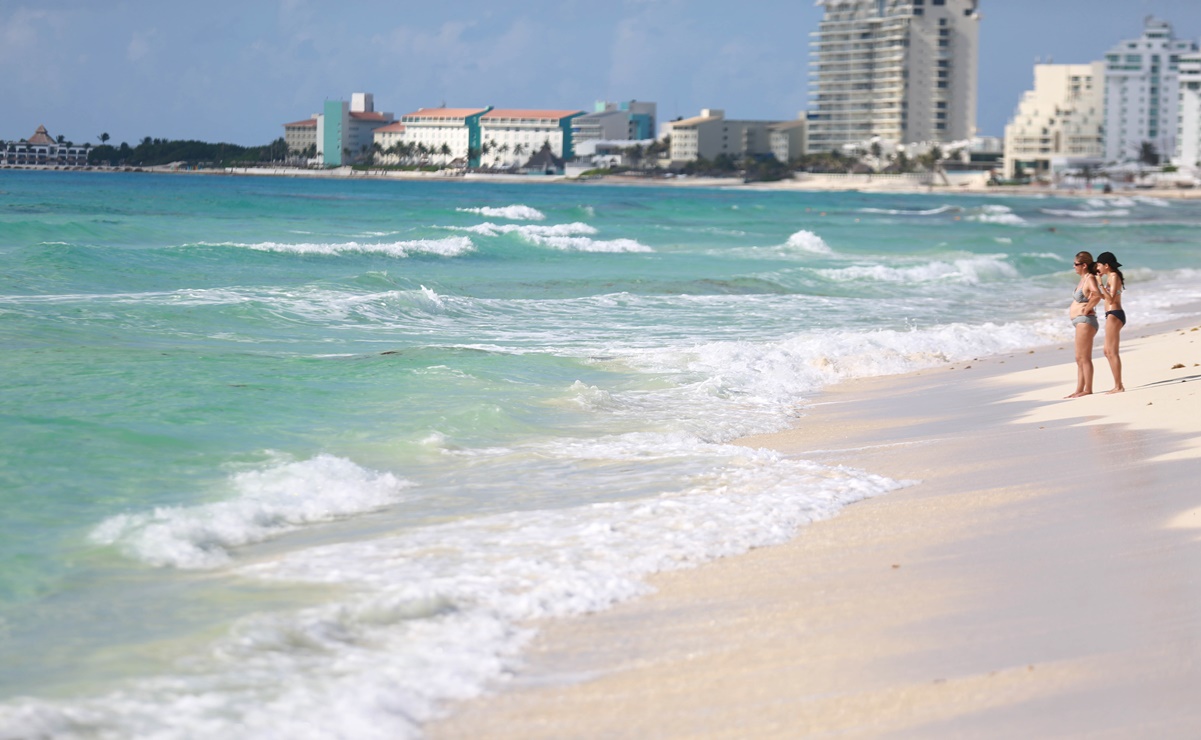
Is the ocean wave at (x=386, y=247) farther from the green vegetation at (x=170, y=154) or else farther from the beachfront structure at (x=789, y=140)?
the beachfront structure at (x=789, y=140)

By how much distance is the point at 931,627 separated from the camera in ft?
15.0

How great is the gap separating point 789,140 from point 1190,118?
201 ft

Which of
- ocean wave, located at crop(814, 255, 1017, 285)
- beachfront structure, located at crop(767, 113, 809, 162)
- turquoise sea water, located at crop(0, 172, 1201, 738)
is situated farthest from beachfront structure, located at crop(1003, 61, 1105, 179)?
turquoise sea water, located at crop(0, 172, 1201, 738)

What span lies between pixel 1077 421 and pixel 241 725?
691 centimetres

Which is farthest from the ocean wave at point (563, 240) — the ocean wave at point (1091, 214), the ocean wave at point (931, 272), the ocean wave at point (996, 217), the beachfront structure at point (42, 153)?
the beachfront structure at point (42, 153)

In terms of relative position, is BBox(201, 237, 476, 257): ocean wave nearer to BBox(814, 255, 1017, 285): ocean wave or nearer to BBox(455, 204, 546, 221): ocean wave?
BBox(814, 255, 1017, 285): ocean wave

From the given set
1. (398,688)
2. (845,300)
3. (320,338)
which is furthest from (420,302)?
(398,688)

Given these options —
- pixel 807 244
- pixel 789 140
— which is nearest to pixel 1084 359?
pixel 807 244

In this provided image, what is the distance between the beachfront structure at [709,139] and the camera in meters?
192

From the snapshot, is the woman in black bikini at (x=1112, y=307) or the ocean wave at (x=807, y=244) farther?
the ocean wave at (x=807, y=244)

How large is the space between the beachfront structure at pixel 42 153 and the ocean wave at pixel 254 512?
17889 cm

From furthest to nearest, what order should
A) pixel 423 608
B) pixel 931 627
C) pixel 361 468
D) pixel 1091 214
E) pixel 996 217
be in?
pixel 1091 214, pixel 996 217, pixel 361 468, pixel 423 608, pixel 931 627

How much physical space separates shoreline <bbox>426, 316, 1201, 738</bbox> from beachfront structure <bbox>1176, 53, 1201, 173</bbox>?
163 m

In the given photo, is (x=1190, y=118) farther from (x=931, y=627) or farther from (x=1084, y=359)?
(x=931, y=627)
